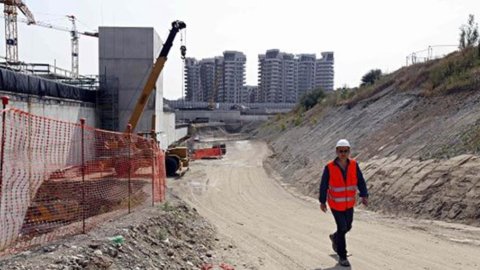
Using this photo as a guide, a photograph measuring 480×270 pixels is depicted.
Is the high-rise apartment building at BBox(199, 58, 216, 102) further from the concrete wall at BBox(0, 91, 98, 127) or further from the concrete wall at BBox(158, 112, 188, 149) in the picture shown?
the concrete wall at BBox(0, 91, 98, 127)

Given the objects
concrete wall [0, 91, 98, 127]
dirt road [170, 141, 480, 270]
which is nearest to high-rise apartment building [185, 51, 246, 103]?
concrete wall [0, 91, 98, 127]

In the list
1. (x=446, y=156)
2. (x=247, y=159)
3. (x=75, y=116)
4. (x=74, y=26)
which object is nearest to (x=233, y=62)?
(x=74, y=26)

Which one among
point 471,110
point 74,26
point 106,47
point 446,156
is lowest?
point 446,156

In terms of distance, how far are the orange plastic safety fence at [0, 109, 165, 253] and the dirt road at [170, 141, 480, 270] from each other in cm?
270

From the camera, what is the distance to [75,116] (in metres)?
25.0

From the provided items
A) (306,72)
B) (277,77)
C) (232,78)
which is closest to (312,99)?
(277,77)

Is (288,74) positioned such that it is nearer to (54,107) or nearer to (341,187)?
(54,107)

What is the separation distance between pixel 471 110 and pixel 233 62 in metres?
152

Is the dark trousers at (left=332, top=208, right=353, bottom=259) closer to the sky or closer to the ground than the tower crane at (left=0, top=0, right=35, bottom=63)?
closer to the ground

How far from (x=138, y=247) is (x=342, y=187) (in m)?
3.26

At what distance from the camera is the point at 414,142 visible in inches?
723

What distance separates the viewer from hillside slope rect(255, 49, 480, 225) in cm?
1339

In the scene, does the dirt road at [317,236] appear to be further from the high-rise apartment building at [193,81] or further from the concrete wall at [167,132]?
the high-rise apartment building at [193,81]

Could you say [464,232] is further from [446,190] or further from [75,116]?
[75,116]
